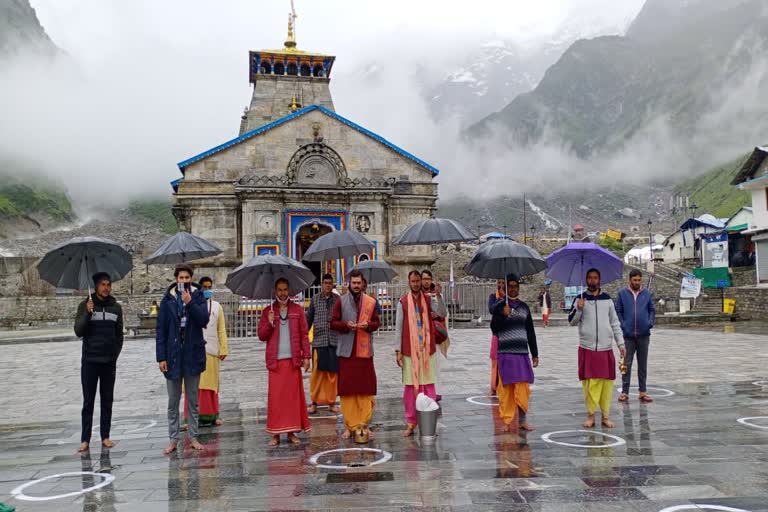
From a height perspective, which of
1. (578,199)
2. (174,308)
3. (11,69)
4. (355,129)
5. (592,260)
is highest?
(11,69)

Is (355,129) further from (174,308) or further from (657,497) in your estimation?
(657,497)

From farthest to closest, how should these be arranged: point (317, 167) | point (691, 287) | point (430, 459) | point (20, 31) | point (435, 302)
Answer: point (20, 31), point (691, 287), point (317, 167), point (435, 302), point (430, 459)

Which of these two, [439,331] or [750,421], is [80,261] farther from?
[750,421]

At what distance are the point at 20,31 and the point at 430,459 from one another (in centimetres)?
11518

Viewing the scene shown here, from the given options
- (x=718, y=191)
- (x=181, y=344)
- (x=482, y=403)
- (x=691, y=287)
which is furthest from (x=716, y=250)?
(x=718, y=191)

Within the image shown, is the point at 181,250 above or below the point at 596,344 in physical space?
above

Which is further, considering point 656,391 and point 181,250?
point 181,250

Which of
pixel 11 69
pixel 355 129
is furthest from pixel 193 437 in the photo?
pixel 11 69

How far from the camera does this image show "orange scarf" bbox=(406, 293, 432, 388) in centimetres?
684

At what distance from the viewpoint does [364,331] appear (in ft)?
22.0

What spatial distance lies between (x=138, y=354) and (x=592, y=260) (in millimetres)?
13267

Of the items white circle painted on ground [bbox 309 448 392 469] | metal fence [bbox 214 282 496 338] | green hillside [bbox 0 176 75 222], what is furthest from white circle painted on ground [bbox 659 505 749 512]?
green hillside [bbox 0 176 75 222]

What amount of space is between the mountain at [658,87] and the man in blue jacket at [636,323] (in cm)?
11414

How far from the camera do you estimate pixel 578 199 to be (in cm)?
11300
